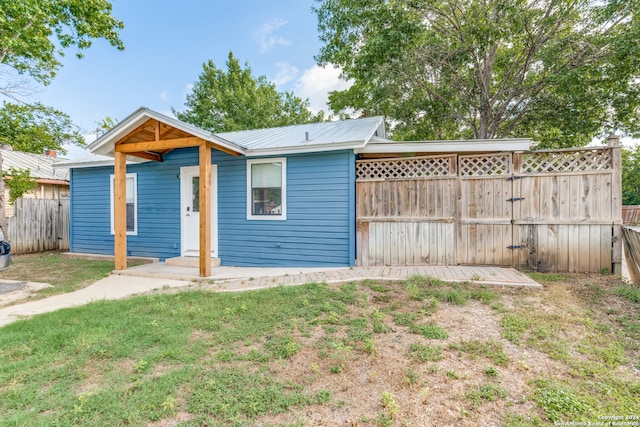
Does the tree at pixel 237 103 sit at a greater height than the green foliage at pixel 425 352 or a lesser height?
greater

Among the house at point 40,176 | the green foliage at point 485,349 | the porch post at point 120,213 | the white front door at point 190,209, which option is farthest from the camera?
the house at point 40,176

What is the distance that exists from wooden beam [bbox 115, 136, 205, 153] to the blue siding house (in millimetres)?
20

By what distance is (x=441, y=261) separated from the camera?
5.61 metres

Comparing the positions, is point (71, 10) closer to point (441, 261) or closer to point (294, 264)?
point (294, 264)

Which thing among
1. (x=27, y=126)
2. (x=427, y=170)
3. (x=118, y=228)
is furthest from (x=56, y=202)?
(x=427, y=170)

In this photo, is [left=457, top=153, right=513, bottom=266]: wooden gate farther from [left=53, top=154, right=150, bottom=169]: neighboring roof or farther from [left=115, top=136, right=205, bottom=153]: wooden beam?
[left=53, top=154, right=150, bottom=169]: neighboring roof

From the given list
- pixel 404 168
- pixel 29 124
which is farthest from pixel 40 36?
pixel 29 124

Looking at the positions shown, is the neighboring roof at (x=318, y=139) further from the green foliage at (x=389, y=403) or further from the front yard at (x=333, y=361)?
the green foliage at (x=389, y=403)

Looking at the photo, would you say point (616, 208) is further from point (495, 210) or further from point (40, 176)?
point (40, 176)

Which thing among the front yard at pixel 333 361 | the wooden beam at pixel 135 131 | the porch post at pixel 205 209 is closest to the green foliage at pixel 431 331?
the front yard at pixel 333 361

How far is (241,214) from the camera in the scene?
6.60 meters

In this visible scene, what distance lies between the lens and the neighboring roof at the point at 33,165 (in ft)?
40.9

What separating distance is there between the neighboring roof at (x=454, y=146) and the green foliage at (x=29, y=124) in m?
14.6

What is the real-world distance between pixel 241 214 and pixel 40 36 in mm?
7114
